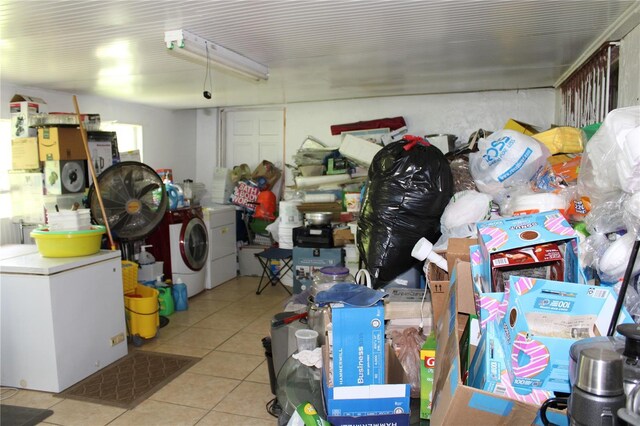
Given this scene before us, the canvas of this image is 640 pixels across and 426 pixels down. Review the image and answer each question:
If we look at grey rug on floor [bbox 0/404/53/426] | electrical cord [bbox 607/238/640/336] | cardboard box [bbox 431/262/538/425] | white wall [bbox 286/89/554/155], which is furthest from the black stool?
electrical cord [bbox 607/238/640/336]

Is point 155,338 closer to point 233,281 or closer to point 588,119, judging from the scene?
point 233,281

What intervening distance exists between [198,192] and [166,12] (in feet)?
12.9

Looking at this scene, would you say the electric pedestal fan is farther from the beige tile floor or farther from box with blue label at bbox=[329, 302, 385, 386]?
box with blue label at bbox=[329, 302, 385, 386]

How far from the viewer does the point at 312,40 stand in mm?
3018

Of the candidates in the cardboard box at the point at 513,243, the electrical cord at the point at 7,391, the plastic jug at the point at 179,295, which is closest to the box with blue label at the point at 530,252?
the cardboard box at the point at 513,243

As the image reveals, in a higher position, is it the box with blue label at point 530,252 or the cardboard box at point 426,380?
the box with blue label at point 530,252

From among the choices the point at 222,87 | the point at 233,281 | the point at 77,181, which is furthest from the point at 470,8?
the point at 233,281

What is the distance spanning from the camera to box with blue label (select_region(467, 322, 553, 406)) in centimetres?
128

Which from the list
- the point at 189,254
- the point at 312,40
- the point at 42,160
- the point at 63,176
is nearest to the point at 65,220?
the point at 63,176

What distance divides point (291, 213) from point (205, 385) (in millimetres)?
2659

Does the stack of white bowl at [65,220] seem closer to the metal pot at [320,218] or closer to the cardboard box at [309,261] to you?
the cardboard box at [309,261]

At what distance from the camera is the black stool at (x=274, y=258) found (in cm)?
511

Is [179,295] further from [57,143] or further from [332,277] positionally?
[332,277]

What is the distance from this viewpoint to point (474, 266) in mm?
1778
